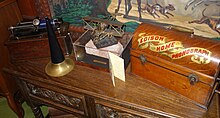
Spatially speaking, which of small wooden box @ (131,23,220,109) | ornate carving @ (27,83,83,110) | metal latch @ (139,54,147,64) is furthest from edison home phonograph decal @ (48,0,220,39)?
ornate carving @ (27,83,83,110)

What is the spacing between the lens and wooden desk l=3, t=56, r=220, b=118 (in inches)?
40.3

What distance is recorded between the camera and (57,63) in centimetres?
123

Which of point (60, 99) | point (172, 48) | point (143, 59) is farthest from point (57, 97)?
point (172, 48)

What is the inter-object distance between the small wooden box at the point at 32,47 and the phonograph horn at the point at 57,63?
113mm

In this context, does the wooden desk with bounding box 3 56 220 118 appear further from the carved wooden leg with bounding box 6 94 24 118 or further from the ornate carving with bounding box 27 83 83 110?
the carved wooden leg with bounding box 6 94 24 118

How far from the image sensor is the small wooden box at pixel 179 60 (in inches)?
36.8

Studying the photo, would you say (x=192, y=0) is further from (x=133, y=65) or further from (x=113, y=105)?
(x=113, y=105)

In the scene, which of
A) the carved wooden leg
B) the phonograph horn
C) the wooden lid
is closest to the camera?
the wooden lid

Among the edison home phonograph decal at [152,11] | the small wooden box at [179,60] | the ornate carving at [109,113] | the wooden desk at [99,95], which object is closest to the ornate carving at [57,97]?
the wooden desk at [99,95]

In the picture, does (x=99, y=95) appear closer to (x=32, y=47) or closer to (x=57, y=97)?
(x=57, y=97)

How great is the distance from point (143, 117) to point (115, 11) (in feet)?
2.20

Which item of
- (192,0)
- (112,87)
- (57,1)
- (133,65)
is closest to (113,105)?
(112,87)

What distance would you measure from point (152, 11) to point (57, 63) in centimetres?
61

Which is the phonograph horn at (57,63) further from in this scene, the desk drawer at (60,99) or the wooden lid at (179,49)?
the wooden lid at (179,49)
